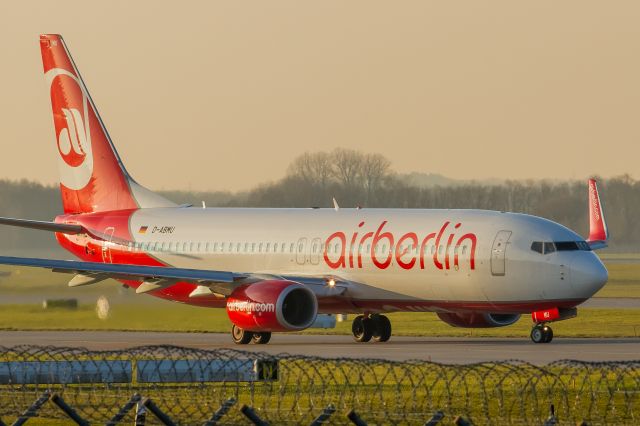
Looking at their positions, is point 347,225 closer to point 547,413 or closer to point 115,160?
point 115,160

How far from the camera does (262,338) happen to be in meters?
42.7

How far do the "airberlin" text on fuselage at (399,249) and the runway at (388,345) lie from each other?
2.21 m

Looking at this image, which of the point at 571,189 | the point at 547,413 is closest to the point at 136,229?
the point at 547,413

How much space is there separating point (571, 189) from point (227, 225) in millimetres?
81921

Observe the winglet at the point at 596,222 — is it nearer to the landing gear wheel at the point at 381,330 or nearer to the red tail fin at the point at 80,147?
the landing gear wheel at the point at 381,330

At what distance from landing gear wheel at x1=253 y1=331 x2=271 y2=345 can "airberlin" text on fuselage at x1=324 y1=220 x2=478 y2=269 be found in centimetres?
280

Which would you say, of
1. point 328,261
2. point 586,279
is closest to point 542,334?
point 586,279

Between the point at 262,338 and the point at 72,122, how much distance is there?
511 inches

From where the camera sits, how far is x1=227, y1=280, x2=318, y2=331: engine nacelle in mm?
40344

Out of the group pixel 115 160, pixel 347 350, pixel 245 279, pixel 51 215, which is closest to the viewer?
pixel 347 350

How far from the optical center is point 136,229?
159ft

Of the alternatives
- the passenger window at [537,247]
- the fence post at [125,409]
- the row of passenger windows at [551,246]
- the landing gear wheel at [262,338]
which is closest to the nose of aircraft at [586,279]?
the row of passenger windows at [551,246]

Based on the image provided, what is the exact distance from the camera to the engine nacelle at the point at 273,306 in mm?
40344

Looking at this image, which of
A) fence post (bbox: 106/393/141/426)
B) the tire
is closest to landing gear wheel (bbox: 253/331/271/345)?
the tire
